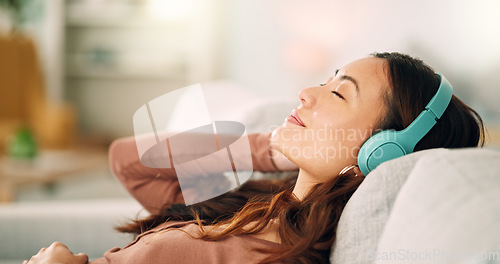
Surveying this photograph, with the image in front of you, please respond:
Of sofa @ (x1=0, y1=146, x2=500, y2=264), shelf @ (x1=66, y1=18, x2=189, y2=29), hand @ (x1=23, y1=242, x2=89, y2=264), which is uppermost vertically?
shelf @ (x1=66, y1=18, x2=189, y2=29)

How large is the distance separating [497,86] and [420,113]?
982mm

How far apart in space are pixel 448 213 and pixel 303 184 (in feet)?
1.34

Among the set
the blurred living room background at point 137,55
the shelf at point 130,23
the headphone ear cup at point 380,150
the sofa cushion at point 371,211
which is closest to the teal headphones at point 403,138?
the headphone ear cup at point 380,150

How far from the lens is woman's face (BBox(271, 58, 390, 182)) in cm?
83

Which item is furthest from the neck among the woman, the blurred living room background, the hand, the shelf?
the shelf

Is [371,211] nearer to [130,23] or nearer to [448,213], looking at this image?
[448,213]

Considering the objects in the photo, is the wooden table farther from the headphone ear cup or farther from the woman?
the headphone ear cup

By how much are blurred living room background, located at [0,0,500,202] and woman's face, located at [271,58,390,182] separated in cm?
110

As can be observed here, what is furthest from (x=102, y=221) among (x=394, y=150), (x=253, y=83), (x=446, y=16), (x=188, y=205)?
(x=253, y=83)

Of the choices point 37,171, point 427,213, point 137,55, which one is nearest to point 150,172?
point 427,213

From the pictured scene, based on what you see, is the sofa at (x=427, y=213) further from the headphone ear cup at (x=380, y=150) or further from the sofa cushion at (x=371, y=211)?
the headphone ear cup at (x=380, y=150)

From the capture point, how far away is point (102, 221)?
1.30 metres

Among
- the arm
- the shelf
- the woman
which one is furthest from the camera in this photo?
the shelf

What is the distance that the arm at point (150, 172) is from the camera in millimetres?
1068
